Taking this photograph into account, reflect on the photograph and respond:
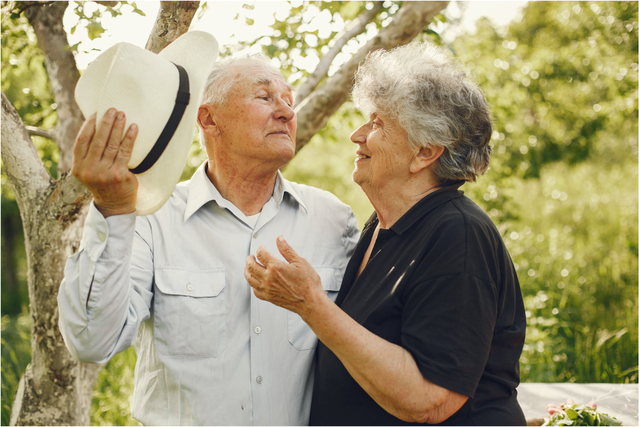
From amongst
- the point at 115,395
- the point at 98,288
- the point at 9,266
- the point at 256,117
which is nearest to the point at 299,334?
the point at 98,288

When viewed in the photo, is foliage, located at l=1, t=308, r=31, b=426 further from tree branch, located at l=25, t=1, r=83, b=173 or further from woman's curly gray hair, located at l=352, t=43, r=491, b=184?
woman's curly gray hair, located at l=352, t=43, r=491, b=184

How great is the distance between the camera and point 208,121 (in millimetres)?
2420

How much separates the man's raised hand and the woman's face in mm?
977

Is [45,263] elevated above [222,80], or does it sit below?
below

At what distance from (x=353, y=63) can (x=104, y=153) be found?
1.91m

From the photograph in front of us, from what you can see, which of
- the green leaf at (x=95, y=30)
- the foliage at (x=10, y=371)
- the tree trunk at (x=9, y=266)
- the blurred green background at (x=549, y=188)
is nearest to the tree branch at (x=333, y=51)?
the blurred green background at (x=549, y=188)

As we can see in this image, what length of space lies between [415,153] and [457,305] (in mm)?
670

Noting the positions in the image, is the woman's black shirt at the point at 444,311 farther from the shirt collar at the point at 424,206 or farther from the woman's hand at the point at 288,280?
the woman's hand at the point at 288,280

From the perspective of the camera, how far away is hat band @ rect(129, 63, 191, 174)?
171cm

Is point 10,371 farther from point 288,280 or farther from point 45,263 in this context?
point 288,280

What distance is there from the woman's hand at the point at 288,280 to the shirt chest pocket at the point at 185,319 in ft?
1.60

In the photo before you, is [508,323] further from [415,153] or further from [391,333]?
[415,153]

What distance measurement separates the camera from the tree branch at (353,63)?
3043mm

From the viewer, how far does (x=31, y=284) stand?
2.78 m
